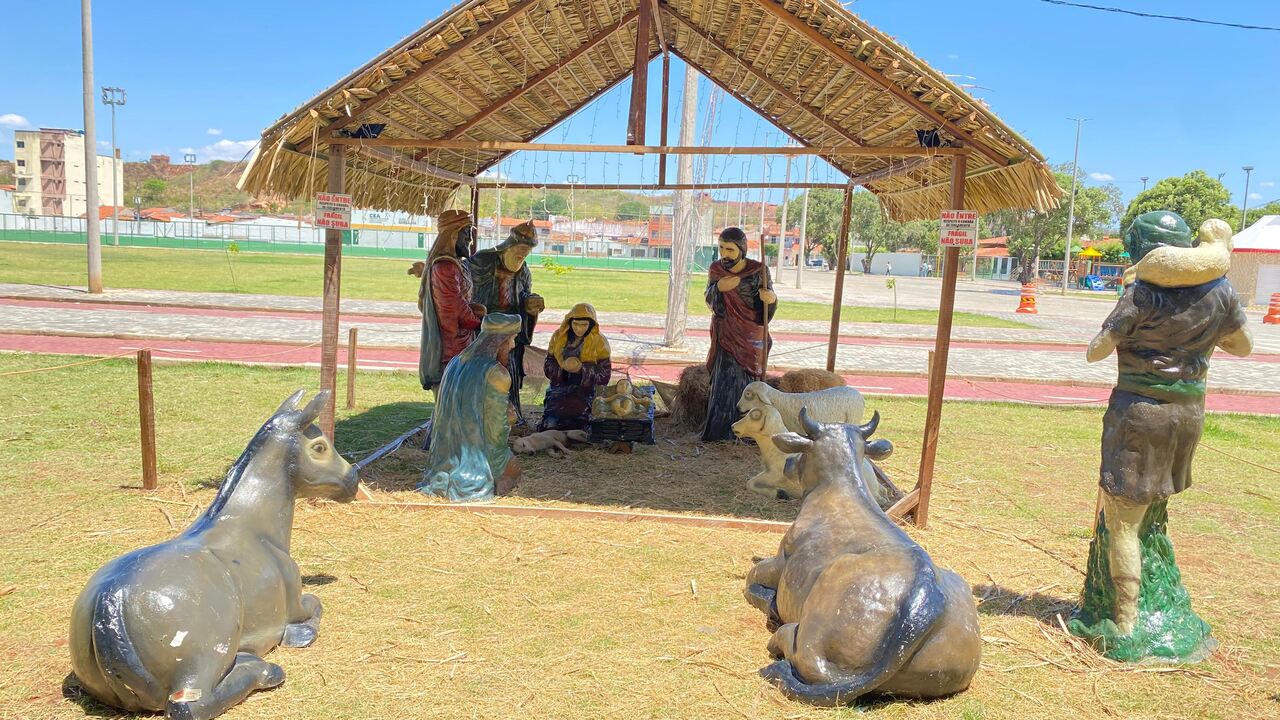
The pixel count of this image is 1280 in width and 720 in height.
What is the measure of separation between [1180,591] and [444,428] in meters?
4.46

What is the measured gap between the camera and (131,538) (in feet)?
16.6

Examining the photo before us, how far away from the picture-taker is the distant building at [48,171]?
85938 mm

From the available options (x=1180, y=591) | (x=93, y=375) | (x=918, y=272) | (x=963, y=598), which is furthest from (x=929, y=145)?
(x=918, y=272)

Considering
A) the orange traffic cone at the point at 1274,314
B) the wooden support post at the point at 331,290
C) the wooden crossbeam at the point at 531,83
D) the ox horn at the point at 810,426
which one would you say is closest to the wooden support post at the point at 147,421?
the wooden support post at the point at 331,290

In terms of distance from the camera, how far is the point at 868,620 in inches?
130

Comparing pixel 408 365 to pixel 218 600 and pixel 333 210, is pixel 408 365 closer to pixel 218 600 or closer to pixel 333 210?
pixel 333 210

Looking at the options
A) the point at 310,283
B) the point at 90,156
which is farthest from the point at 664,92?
the point at 310,283

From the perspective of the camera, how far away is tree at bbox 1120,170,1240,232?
53.8 metres

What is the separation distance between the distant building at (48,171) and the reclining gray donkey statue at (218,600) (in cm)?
9501

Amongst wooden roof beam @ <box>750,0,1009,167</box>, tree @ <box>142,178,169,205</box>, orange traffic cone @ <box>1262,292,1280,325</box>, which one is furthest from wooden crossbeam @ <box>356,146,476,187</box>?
tree @ <box>142,178,169,205</box>

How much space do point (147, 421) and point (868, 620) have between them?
16.3 ft

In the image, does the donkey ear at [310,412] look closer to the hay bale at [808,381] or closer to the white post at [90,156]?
the hay bale at [808,381]

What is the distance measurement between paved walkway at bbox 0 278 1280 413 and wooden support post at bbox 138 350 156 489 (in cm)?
701

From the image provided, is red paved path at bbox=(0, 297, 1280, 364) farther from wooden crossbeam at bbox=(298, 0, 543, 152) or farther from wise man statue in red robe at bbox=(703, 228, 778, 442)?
wooden crossbeam at bbox=(298, 0, 543, 152)
